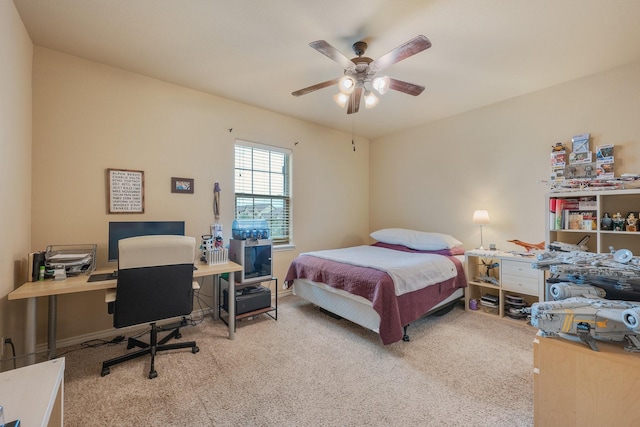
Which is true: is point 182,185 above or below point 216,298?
above

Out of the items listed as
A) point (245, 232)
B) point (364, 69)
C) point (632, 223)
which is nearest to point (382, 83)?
point (364, 69)

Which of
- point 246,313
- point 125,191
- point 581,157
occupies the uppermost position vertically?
point 581,157

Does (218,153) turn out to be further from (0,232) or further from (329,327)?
(329,327)

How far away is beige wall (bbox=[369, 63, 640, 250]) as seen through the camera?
2672 mm

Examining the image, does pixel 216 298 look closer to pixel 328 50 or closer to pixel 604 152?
pixel 328 50

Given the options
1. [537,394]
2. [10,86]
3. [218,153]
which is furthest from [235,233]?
[537,394]

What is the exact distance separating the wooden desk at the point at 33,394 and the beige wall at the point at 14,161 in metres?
1.13

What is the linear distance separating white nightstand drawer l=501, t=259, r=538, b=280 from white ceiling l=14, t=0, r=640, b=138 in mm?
2023

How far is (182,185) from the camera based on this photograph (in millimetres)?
3037

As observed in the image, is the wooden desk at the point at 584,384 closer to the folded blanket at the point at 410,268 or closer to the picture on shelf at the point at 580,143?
the folded blanket at the point at 410,268

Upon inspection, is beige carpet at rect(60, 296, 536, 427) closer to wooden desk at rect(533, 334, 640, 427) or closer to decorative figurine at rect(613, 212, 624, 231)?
wooden desk at rect(533, 334, 640, 427)

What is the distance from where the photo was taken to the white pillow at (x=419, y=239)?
349 cm

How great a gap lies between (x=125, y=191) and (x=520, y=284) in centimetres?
436

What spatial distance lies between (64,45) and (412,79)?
3296 mm
